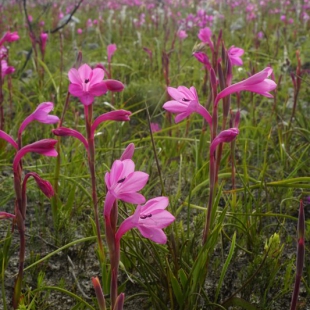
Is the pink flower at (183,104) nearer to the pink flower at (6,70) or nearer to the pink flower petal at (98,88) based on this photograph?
the pink flower petal at (98,88)

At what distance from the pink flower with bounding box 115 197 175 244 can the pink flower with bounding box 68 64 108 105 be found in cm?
38

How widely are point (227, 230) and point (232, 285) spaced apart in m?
0.29

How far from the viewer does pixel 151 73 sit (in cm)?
434

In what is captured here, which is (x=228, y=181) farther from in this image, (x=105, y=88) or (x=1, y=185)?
(x=105, y=88)

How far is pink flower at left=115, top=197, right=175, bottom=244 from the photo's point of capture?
3.08 ft

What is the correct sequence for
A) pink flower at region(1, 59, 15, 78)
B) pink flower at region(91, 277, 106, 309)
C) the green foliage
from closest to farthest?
pink flower at region(91, 277, 106, 309), the green foliage, pink flower at region(1, 59, 15, 78)

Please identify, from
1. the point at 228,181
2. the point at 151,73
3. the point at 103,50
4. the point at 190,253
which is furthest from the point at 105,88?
the point at 103,50

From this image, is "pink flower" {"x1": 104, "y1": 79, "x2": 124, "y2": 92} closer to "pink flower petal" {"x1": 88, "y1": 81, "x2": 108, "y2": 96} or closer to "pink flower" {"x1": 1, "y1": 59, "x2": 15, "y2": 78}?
"pink flower petal" {"x1": 88, "y1": 81, "x2": 108, "y2": 96}

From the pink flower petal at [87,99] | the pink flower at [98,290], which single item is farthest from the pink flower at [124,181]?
the pink flower petal at [87,99]

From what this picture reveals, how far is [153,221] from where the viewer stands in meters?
0.95

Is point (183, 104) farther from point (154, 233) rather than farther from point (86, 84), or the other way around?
point (154, 233)

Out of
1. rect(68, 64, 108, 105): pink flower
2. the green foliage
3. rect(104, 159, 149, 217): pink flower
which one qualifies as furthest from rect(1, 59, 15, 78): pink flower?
rect(104, 159, 149, 217): pink flower

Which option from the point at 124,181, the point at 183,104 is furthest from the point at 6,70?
the point at 124,181

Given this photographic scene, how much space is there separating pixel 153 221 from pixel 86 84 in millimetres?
470
